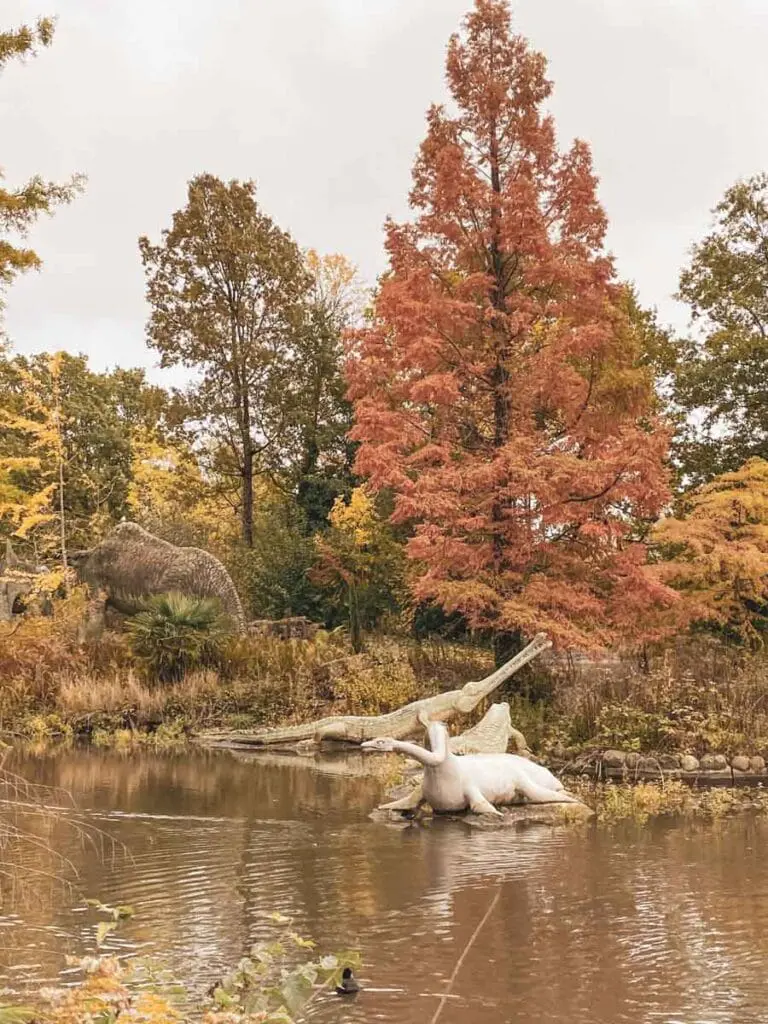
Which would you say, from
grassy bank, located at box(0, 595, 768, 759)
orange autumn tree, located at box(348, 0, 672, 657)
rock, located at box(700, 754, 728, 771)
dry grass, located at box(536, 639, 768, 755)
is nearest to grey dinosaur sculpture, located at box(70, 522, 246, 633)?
grassy bank, located at box(0, 595, 768, 759)

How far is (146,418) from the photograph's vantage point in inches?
1399

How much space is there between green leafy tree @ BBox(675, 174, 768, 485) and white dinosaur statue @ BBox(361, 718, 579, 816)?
12707mm

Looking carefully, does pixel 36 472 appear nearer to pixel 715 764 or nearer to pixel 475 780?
pixel 715 764

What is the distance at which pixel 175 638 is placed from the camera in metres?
16.3

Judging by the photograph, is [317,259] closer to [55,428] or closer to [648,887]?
[55,428]

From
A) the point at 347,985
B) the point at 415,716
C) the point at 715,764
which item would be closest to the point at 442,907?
the point at 347,985

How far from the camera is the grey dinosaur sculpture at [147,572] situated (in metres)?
19.5

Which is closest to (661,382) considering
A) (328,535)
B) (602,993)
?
(328,535)

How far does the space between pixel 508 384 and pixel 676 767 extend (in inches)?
218

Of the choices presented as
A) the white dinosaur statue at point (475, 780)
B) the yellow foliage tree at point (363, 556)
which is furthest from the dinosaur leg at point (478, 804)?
the yellow foliage tree at point (363, 556)

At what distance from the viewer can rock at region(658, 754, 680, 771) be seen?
11.2 metres

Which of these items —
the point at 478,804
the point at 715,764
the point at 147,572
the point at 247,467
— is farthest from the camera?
the point at 247,467

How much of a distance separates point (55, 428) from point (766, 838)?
17.6 metres

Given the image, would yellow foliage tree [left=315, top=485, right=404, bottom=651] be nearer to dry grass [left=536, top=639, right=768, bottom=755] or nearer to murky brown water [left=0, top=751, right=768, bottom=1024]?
dry grass [left=536, top=639, right=768, bottom=755]
